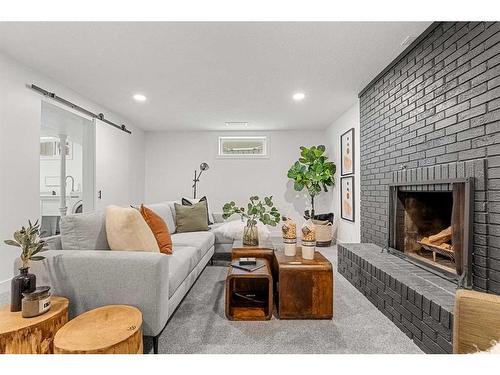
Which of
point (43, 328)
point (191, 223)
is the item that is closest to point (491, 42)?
point (43, 328)

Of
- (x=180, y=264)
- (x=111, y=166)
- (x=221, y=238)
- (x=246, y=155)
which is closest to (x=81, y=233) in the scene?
(x=180, y=264)

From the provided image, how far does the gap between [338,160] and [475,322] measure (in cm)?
425

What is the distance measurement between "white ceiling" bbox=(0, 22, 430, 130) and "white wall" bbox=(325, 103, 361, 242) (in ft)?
1.00

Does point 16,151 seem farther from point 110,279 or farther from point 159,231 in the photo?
point 110,279

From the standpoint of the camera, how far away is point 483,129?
1640mm

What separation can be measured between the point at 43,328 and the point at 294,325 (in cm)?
151

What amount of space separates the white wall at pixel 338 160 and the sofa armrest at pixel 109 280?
3196 millimetres

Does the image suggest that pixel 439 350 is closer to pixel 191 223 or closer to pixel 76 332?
pixel 76 332

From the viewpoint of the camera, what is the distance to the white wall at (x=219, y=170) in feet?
19.6

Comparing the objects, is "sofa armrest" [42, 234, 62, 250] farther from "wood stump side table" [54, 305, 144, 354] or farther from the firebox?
the firebox

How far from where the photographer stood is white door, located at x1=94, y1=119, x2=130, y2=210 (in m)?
4.28

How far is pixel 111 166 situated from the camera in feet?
15.2

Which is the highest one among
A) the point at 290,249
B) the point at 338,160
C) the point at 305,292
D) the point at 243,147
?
the point at 243,147

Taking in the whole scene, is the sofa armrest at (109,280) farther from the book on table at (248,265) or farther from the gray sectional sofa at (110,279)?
the book on table at (248,265)
